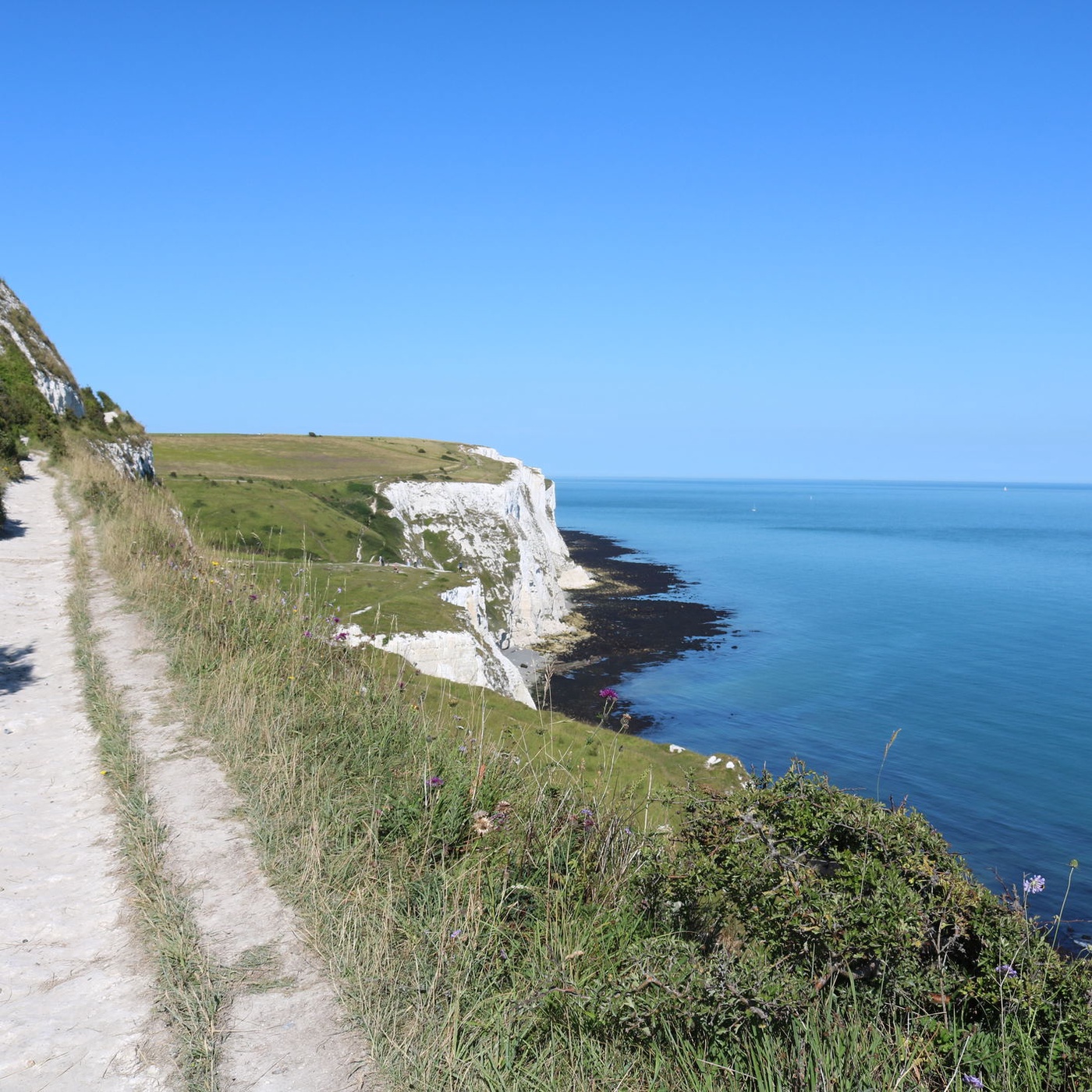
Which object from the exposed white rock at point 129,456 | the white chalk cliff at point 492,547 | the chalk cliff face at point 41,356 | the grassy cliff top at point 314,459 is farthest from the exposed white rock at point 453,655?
the grassy cliff top at point 314,459

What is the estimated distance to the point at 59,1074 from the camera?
3.86 m

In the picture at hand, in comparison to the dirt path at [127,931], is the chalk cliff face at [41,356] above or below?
above

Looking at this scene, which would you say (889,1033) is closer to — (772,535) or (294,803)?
(294,803)

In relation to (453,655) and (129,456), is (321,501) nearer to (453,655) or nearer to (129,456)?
(129,456)

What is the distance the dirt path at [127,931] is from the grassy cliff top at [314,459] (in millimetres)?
70692

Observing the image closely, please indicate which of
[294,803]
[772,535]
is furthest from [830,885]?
[772,535]

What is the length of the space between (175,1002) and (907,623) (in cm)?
8838

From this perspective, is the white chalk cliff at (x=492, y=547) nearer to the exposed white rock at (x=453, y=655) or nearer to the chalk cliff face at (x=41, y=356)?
the exposed white rock at (x=453, y=655)

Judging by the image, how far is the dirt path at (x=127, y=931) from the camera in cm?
399

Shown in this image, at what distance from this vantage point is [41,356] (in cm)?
3903

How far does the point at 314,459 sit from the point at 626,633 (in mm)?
54296

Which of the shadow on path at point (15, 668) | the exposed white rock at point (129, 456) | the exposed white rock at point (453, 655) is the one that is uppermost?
the exposed white rock at point (129, 456)

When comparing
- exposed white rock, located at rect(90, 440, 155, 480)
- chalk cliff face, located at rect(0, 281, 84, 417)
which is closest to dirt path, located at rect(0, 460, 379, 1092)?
exposed white rock, located at rect(90, 440, 155, 480)

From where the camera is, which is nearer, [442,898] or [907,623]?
[442,898]
